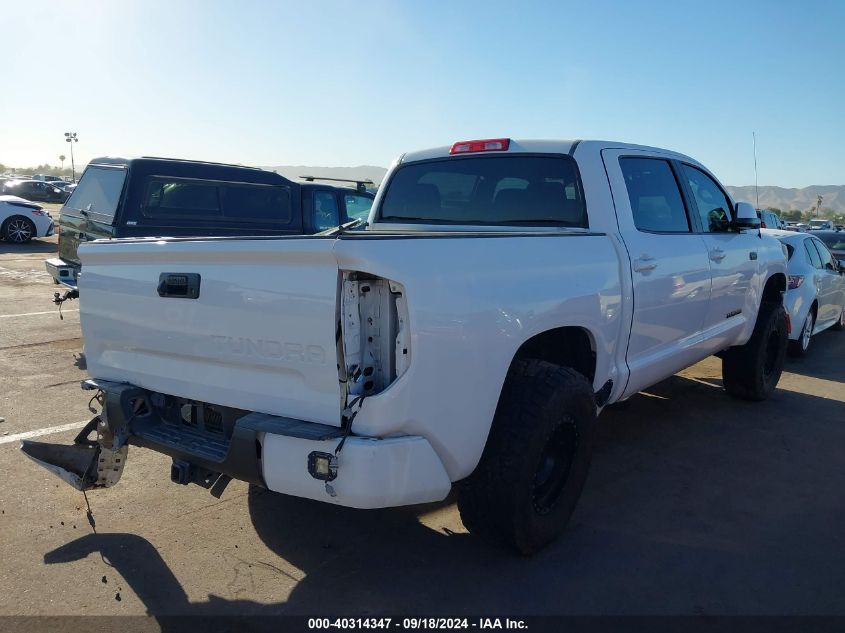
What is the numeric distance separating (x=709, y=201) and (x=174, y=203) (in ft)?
19.1

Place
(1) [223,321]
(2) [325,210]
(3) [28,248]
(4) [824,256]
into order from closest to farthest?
(1) [223,321] → (4) [824,256] → (2) [325,210] → (3) [28,248]

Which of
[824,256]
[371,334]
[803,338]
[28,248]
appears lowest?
[803,338]

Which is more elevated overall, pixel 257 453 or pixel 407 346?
pixel 407 346

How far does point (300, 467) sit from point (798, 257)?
7.29 meters

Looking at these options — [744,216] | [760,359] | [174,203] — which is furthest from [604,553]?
[174,203]

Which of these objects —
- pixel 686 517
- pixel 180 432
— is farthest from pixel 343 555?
pixel 686 517

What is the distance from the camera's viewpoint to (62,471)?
10.9ft

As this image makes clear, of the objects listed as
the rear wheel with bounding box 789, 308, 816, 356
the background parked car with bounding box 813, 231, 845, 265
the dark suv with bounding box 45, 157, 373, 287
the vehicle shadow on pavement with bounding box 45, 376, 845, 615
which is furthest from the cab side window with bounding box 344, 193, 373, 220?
the background parked car with bounding box 813, 231, 845, 265

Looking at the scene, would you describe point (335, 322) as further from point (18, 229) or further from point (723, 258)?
point (18, 229)

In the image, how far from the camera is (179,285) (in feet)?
9.78

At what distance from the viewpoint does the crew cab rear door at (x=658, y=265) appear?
4012 millimetres

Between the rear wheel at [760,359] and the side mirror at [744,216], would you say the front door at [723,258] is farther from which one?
the rear wheel at [760,359]

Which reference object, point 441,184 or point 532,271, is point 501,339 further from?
→ point 441,184

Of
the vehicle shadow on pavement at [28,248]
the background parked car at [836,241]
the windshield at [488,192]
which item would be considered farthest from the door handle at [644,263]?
the vehicle shadow on pavement at [28,248]
